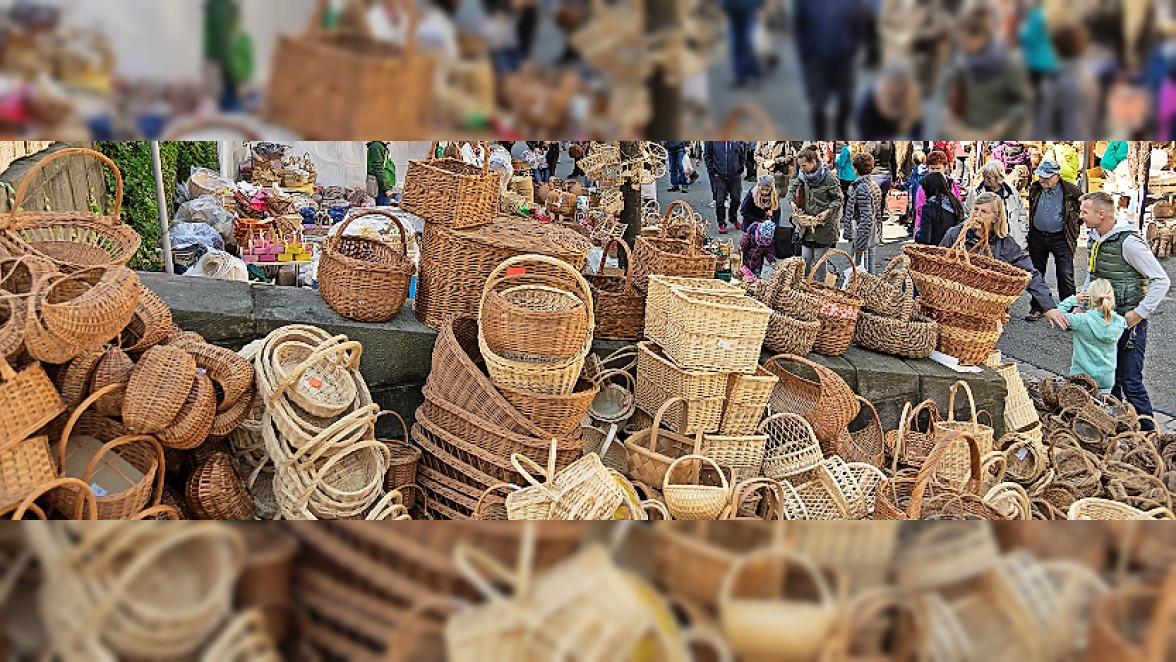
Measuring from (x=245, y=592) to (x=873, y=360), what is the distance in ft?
15.5

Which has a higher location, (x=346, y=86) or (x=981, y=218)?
(x=346, y=86)

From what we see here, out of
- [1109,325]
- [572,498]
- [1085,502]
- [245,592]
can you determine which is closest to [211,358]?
[572,498]

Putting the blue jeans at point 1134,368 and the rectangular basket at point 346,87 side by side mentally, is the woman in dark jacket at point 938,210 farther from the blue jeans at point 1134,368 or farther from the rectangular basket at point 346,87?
the rectangular basket at point 346,87

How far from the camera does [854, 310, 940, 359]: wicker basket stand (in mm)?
4945

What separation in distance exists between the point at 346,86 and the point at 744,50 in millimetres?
175

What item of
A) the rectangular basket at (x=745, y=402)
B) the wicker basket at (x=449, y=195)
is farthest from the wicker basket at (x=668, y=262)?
the wicker basket at (x=449, y=195)

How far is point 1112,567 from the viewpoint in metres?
0.52

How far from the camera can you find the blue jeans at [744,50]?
432 mm

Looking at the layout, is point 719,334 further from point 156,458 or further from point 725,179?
point 725,179

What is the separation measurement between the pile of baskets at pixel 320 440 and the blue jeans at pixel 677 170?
971 centimetres

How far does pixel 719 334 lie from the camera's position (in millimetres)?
3891

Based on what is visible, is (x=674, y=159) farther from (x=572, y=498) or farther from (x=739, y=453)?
(x=572, y=498)

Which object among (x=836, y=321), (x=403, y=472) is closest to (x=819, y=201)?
(x=836, y=321)

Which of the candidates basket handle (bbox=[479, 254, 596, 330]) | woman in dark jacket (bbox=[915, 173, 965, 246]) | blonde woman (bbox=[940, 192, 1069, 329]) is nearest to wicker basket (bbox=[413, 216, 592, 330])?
basket handle (bbox=[479, 254, 596, 330])
